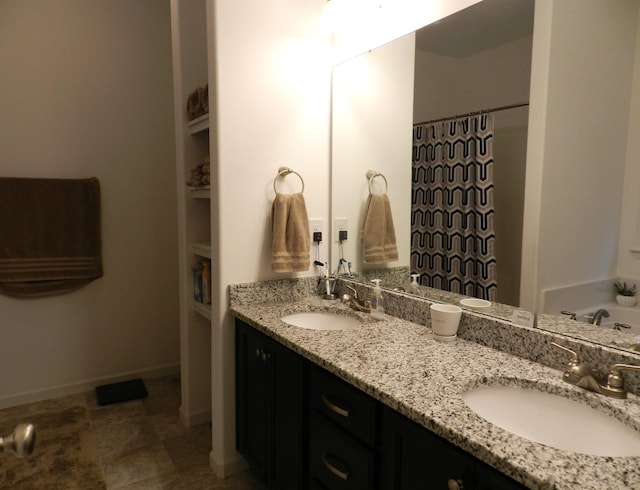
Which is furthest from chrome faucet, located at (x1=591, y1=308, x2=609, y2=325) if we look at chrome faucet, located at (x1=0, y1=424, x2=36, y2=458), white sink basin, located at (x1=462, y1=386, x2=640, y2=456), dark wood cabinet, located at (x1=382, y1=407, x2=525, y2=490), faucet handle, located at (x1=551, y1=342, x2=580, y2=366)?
chrome faucet, located at (x1=0, y1=424, x2=36, y2=458)

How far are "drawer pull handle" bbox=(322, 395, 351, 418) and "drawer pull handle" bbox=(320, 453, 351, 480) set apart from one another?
172mm

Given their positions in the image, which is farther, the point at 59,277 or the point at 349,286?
the point at 59,277

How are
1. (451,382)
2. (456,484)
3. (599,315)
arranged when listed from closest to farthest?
1. (456,484)
2. (451,382)
3. (599,315)

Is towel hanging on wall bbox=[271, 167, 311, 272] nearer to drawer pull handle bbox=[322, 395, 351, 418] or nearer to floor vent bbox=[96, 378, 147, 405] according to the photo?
drawer pull handle bbox=[322, 395, 351, 418]

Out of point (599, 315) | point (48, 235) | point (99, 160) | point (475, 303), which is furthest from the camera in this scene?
point (99, 160)

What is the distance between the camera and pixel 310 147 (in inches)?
84.8

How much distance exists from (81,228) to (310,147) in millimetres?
1684

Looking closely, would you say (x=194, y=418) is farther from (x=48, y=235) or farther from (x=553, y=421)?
(x=553, y=421)

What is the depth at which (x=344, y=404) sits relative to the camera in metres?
1.32

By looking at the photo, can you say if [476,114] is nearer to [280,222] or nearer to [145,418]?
[280,222]

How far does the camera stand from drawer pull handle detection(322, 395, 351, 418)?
1.30 m

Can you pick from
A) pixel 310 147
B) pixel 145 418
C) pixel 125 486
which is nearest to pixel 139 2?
pixel 310 147

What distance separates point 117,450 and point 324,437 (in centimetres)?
145

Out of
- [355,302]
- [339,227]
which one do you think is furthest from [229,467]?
[339,227]
